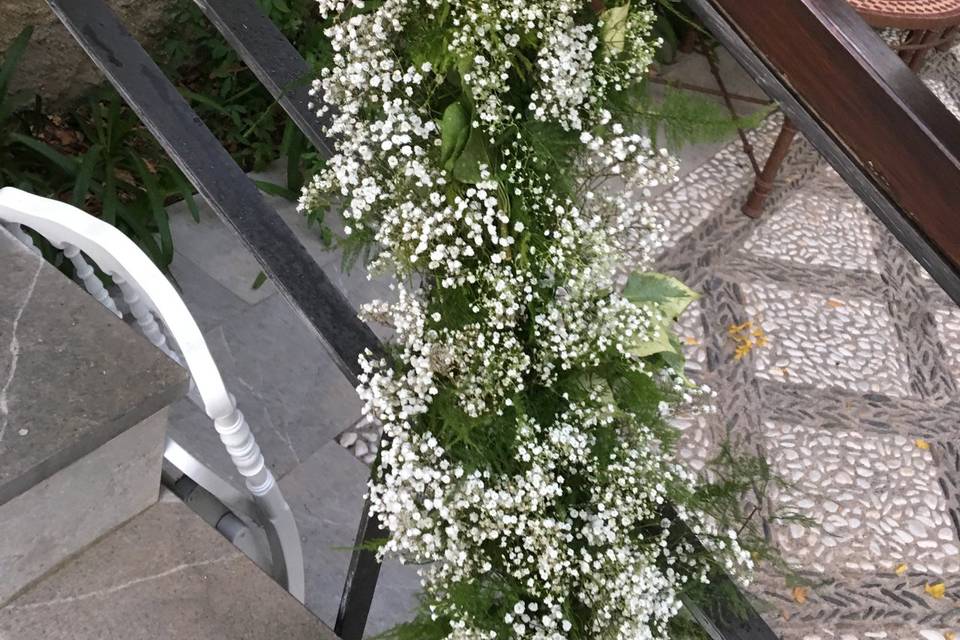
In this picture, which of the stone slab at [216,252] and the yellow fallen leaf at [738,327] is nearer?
the stone slab at [216,252]

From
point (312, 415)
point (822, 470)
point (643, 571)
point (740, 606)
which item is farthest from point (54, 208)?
point (822, 470)

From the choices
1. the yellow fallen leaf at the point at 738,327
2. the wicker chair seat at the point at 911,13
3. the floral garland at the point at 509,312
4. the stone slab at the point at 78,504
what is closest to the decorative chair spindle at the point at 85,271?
the stone slab at the point at 78,504

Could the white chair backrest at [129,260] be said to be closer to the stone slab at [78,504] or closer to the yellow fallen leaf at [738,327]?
the stone slab at [78,504]

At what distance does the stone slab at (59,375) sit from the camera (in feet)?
3.09

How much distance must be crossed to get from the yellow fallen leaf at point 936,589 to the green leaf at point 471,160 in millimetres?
1924

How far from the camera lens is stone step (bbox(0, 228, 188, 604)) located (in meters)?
0.95

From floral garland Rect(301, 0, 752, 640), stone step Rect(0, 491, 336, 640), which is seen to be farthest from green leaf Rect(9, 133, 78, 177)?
floral garland Rect(301, 0, 752, 640)

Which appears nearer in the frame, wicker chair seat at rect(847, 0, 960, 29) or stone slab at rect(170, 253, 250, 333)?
stone slab at rect(170, 253, 250, 333)

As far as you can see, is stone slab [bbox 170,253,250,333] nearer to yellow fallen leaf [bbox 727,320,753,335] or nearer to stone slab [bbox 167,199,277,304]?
stone slab [bbox 167,199,277,304]

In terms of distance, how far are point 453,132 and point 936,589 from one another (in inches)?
77.9

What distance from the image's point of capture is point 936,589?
6.86 feet

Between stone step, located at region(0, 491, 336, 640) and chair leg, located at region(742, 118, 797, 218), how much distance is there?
2.29 m

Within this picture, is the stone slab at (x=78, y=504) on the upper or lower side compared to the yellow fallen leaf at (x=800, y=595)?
upper

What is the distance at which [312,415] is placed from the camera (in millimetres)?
2236
